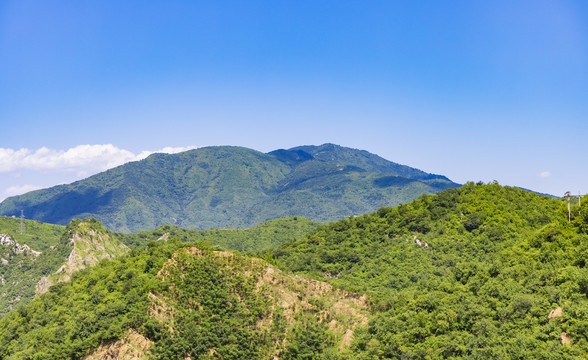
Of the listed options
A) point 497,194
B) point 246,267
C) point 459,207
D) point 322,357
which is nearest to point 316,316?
point 322,357

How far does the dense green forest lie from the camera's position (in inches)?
1984

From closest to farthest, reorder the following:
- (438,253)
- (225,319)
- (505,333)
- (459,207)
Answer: (505,333) → (225,319) → (438,253) → (459,207)

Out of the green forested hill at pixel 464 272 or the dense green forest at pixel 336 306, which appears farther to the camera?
the dense green forest at pixel 336 306

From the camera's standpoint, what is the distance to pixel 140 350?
57.6 meters

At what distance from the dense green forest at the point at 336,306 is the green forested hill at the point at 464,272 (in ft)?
0.60

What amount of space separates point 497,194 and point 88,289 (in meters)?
76.0

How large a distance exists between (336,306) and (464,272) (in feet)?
61.3

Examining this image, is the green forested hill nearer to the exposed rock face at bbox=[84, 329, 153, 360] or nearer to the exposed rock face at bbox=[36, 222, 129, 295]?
the exposed rock face at bbox=[84, 329, 153, 360]

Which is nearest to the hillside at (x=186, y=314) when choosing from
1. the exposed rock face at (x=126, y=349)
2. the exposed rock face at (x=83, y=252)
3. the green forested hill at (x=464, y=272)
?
the exposed rock face at (x=126, y=349)

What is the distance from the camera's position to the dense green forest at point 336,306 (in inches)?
1984

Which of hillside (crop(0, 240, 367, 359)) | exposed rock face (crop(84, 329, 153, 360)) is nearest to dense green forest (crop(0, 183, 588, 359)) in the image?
hillside (crop(0, 240, 367, 359))

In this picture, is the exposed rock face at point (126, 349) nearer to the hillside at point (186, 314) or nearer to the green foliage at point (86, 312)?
the hillside at point (186, 314)

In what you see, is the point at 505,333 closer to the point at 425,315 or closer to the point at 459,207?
the point at 425,315

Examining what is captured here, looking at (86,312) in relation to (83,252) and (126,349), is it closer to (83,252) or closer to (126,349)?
(126,349)
